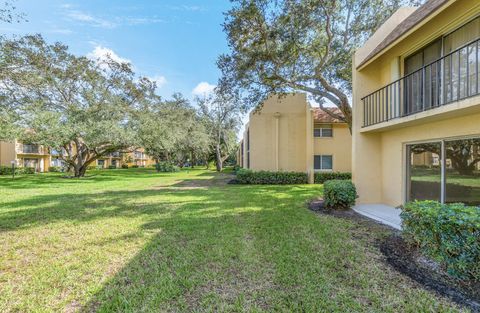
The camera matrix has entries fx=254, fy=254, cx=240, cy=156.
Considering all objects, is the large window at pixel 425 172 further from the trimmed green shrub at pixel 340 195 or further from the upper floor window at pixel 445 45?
the upper floor window at pixel 445 45

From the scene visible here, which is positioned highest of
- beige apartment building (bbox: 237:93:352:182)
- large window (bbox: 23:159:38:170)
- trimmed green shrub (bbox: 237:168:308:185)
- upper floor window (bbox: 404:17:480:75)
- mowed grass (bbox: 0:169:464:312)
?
upper floor window (bbox: 404:17:480:75)

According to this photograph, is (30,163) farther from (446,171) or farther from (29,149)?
(446,171)

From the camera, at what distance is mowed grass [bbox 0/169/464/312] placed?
335 centimetres

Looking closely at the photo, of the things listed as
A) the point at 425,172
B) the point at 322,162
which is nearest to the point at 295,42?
the point at 425,172

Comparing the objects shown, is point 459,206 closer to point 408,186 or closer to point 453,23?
point 408,186

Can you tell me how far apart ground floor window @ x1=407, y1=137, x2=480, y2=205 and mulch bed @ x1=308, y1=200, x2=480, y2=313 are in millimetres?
2224

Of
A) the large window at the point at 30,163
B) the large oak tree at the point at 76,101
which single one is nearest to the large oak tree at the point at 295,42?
the large oak tree at the point at 76,101

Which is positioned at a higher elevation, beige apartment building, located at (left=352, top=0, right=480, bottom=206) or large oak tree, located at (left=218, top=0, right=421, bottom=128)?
large oak tree, located at (left=218, top=0, right=421, bottom=128)

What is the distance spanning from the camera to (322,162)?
19.2m

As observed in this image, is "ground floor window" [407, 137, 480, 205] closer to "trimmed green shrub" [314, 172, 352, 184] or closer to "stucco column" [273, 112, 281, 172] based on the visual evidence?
"trimmed green shrub" [314, 172, 352, 184]

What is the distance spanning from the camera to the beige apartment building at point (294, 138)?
1881cm

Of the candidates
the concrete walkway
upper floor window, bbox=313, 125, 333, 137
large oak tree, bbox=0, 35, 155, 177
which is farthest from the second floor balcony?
the concrete walkway

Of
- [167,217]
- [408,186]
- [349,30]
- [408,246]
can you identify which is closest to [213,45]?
[349,30]

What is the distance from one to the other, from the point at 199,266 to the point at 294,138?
1549 centimetres
